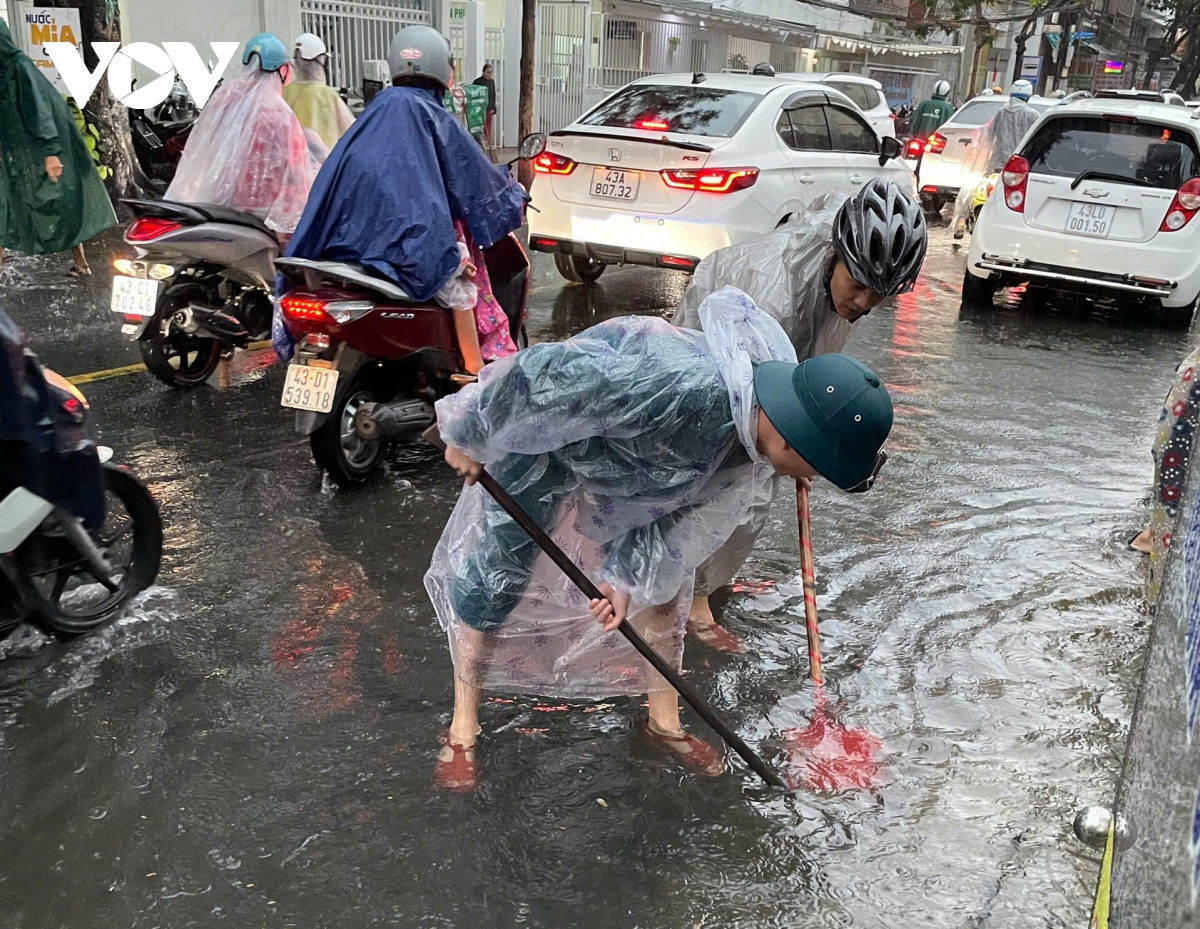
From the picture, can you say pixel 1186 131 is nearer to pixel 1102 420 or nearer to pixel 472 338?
pixel 1102 420

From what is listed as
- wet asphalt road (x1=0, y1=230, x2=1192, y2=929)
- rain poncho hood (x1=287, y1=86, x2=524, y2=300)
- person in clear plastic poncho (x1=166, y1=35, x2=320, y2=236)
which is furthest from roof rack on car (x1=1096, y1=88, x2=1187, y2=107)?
rain poncho hood (x1=287, y1=86, x2=524, y2=300)

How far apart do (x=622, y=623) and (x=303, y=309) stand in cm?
230

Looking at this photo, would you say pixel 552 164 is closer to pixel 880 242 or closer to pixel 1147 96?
pixel 880 242

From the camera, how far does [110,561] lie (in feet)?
12.0

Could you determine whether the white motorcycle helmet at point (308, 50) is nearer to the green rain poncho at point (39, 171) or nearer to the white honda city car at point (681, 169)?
the green rain poncho at point (39, 171)

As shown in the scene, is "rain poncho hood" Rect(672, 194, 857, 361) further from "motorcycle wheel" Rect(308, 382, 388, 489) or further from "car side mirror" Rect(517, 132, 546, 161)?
"car side mirror" Rect(517, 132, 546, 161)

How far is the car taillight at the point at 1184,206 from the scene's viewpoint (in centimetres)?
835

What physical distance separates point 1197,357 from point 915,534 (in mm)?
1370

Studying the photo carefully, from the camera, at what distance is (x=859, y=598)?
4215 millimetres

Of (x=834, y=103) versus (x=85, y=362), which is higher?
(x=834, y=103)

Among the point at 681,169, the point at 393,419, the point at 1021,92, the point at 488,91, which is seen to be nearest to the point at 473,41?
the point at 488,91

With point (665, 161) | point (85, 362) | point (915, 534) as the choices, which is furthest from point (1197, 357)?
point (85, 362)

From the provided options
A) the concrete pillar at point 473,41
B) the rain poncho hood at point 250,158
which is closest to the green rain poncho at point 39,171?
the rain poncho hood at point 250,158

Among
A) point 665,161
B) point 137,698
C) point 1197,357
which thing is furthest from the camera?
point 665,161
